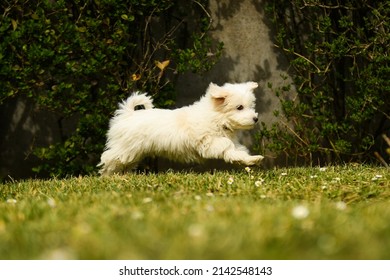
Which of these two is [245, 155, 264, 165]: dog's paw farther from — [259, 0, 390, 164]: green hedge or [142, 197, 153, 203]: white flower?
[142, 197, 153, 203]: white flower

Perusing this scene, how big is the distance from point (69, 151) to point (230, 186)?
2.54 meters

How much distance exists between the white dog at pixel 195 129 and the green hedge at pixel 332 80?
1405mm

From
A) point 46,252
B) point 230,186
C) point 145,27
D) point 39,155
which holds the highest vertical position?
point 145,27

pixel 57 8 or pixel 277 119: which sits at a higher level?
pixel 57 8

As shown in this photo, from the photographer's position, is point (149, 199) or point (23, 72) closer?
point (149, 199)

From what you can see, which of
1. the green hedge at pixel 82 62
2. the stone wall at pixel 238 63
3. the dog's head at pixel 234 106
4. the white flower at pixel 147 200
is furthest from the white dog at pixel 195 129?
the white flower at pixel 147 200

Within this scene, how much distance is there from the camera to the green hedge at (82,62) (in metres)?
5.58

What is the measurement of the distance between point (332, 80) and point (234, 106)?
2.08 metres

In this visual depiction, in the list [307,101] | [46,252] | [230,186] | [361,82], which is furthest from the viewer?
[307,101]

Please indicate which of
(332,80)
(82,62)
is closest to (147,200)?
(82,62)

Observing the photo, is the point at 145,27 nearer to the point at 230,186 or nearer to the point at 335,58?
the point at 335,58

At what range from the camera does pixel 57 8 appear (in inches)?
223

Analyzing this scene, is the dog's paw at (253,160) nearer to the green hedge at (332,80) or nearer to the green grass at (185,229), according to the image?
the green grass at (185,229)
